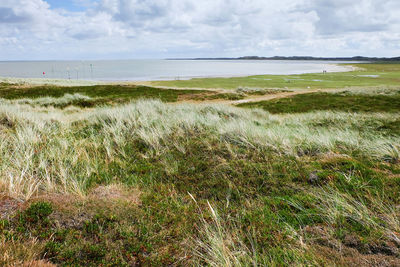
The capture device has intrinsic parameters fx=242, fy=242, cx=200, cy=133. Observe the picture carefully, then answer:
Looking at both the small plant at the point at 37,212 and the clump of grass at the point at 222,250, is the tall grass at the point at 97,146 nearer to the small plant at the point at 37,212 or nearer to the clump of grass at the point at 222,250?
the small plant at the point at 37,212

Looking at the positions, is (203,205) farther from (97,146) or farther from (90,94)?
(90,94)

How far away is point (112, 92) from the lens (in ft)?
109

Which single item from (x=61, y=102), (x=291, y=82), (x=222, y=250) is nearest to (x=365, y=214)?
(x=222, y=250)

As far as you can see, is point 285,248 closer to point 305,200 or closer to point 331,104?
point 305,200

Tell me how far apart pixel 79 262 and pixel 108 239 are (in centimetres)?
42

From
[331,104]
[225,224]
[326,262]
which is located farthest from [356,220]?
[331,104]

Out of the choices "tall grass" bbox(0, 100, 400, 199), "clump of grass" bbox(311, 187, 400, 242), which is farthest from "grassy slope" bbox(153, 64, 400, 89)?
"clump of grass" bbox(311, 187, 400, 242)

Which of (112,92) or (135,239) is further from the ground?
(112,92)

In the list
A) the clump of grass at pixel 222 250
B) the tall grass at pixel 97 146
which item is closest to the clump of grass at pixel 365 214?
the clump of grass at pixel 222 250

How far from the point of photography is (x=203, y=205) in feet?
13.5

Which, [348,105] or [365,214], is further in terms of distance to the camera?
[348,105]

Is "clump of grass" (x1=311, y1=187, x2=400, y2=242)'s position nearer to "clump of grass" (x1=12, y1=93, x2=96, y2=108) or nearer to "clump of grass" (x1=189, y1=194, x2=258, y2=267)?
"clump of grass" (x1=189, y1=194, x2=258, y2=267)

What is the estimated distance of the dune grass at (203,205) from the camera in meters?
2.90

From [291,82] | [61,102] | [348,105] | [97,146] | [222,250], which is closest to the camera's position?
[222,250]
